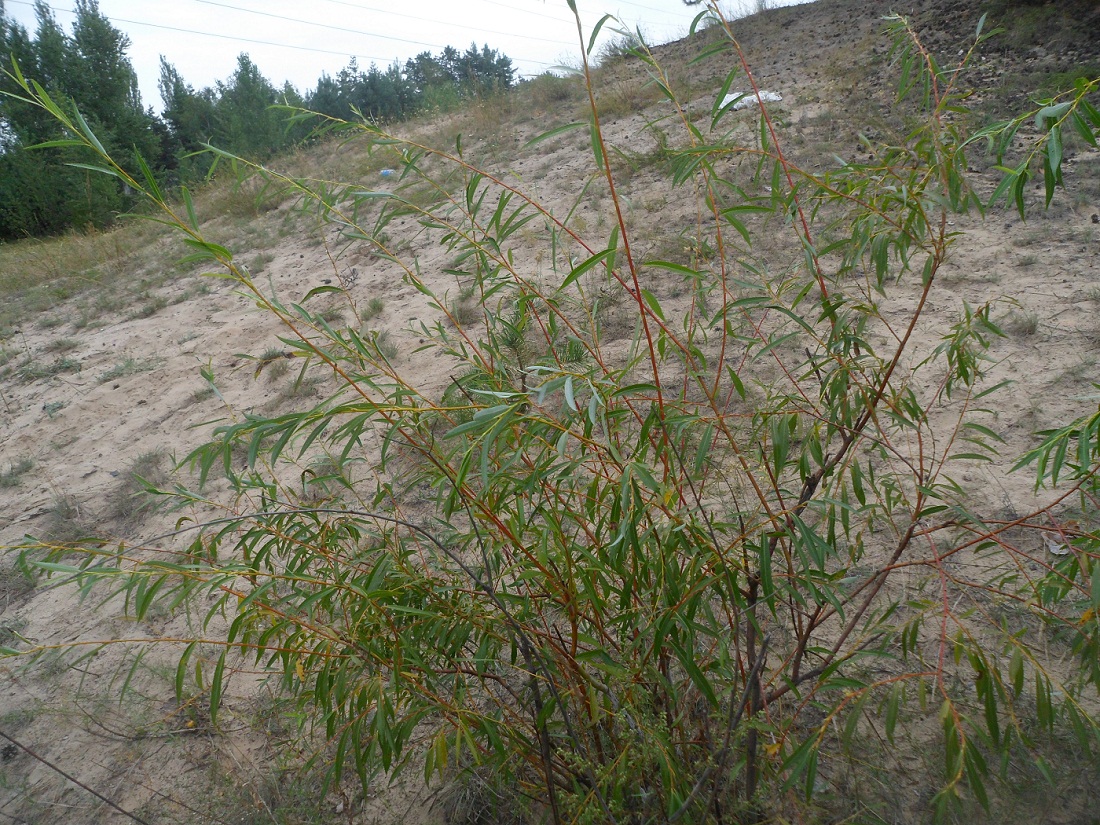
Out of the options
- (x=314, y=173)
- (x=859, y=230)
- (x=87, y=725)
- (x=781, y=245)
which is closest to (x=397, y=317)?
(x=781, y=245)

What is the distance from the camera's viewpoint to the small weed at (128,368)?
4890 millimetres

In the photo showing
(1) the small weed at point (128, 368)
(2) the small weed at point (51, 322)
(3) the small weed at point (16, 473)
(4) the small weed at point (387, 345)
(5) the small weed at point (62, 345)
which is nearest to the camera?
(3) the small weed at point (16, 473)

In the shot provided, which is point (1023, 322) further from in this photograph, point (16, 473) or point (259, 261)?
point (259, 261)

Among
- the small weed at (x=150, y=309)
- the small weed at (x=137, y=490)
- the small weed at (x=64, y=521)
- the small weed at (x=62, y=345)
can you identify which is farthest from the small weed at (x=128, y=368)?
the small weed at (x=64, y=521)

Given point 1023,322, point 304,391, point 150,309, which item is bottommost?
point 1023,322

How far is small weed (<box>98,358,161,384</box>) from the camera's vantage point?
16.0 feet

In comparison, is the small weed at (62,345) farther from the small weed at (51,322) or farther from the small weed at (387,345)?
the small weed at (387,345)

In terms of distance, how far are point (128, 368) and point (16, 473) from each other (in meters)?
1.19

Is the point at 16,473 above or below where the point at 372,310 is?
below

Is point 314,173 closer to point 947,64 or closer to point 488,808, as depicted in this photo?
point 947,64

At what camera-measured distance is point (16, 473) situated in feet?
13.0

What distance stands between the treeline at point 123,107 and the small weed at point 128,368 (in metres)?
5.36

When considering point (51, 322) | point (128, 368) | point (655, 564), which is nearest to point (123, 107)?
point (51, 322)

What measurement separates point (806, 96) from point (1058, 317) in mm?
3780
